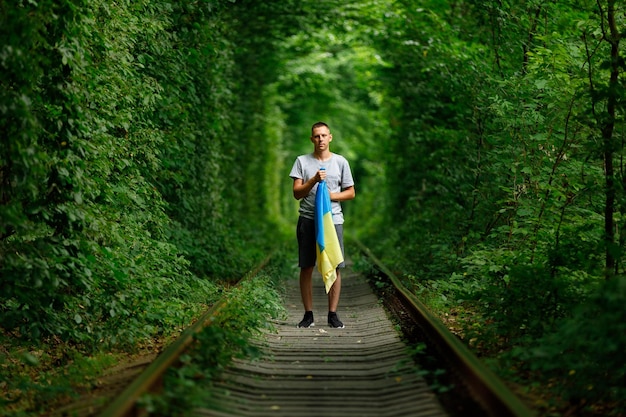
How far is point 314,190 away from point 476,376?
13.6 feet

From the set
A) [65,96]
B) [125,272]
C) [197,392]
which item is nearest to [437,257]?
[125,272]

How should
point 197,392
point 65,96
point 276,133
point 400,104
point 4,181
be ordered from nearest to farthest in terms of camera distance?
point 197,392
point 4,181
point 65,96
point 400,104
point 276,133

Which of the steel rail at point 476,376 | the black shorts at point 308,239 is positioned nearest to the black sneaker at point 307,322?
the black shorts at point 308,239

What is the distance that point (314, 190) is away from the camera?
9.31 metres

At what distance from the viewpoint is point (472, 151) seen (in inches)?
577

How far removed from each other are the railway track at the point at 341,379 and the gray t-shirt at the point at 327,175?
1.28 m

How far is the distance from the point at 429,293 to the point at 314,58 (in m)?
21.4

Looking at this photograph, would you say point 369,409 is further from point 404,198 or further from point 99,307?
point 404,198

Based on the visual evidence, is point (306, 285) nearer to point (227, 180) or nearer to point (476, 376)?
point (476, 376)

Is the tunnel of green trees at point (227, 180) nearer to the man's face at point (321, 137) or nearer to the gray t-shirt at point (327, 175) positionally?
the gray t-shirt at point (327, 175)

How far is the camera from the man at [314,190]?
363 inches

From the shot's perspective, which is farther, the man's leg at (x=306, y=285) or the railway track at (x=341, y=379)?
the man's leg at (x=306, y=285)

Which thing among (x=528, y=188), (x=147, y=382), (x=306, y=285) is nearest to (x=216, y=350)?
(x=147, y=382)

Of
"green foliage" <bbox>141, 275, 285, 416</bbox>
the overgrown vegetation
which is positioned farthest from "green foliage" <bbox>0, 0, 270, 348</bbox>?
the overgrown vegetation
